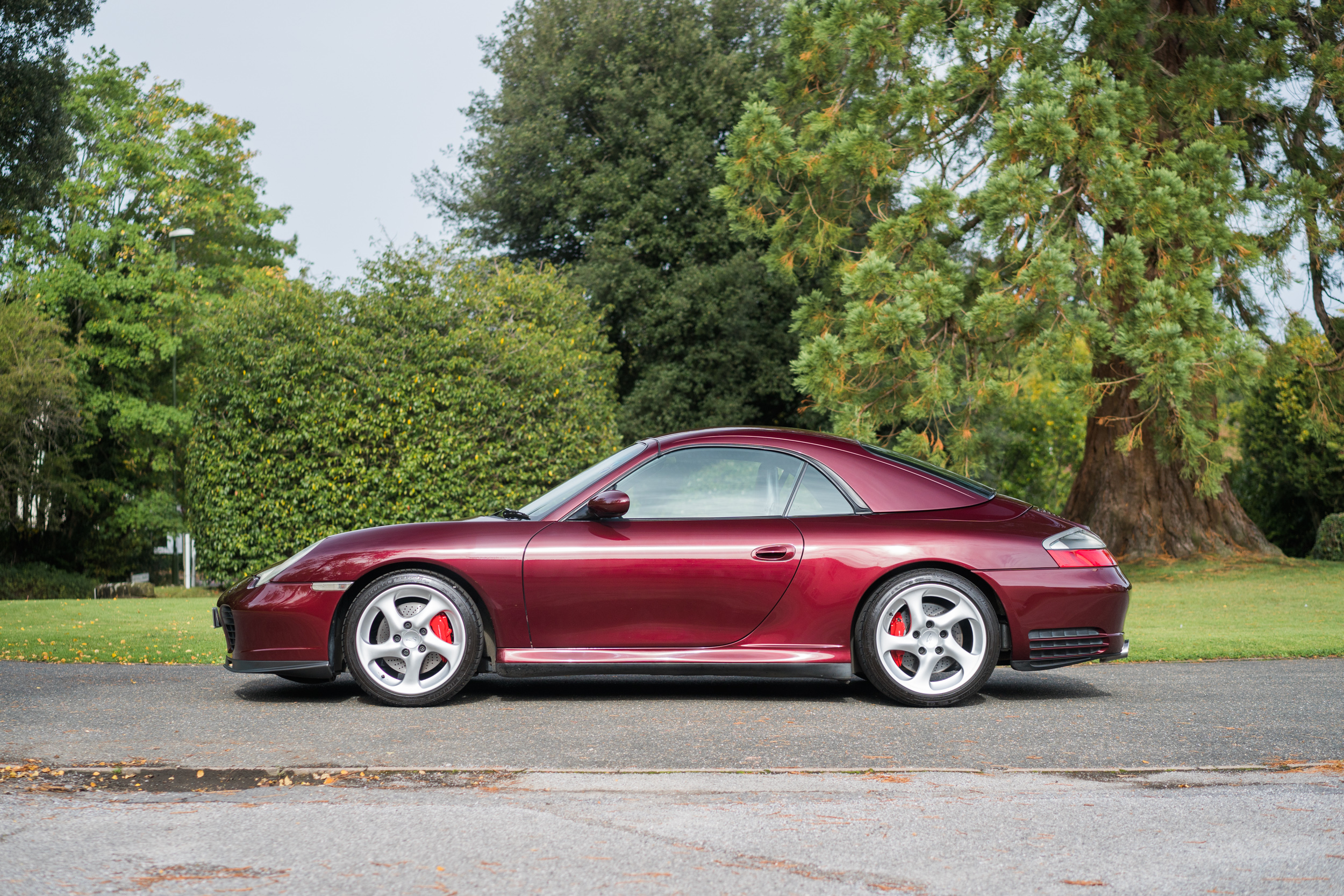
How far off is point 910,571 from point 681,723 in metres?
1.41

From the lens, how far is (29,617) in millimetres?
11836

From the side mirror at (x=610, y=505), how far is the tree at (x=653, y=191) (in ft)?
63.4

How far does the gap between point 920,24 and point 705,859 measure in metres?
14.6

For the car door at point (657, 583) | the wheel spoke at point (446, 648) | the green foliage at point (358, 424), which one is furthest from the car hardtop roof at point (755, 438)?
the green foliage at point (358, 424)

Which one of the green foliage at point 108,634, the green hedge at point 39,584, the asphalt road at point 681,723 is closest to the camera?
the asphalt road at point 681,723

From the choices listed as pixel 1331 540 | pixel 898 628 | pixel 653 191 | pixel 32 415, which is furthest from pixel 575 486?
pixel 32 415

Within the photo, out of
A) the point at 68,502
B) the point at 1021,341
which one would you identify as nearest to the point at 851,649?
the point at 1021,341

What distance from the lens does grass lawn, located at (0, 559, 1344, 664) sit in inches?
325

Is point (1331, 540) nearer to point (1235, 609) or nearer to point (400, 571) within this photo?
point (1235, 609)

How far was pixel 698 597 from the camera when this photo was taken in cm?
576

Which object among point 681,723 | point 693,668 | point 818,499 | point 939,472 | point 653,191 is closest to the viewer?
point 681,723

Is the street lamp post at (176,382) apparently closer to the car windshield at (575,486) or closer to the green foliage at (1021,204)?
the green foliage at (1021,204)

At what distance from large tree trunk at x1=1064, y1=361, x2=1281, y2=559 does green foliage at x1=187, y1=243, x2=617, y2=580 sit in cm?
861

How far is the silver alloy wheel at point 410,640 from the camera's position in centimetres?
586
